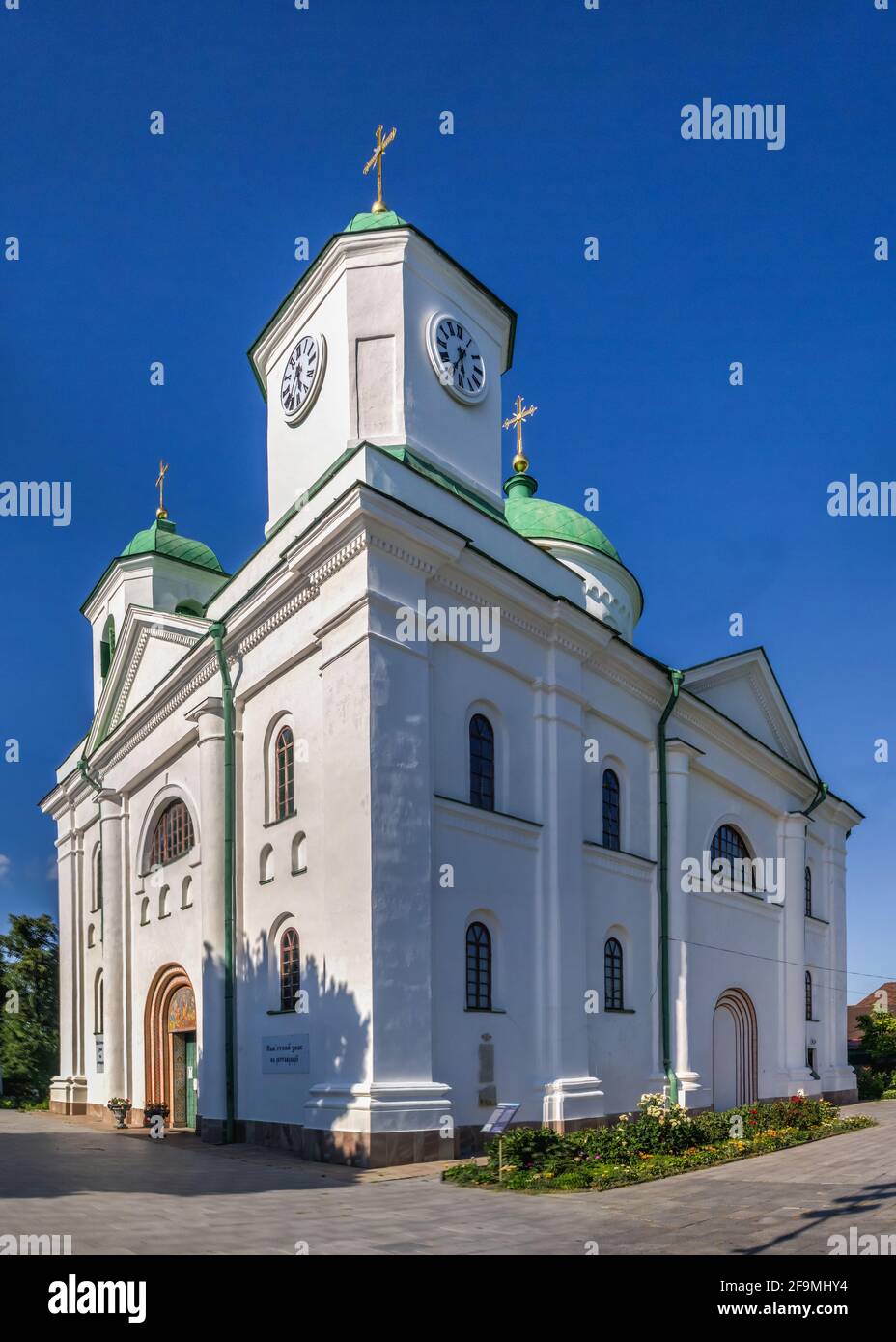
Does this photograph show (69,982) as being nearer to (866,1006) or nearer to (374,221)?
(374,221)

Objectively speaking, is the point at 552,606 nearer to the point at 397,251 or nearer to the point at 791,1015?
the point at 397,251

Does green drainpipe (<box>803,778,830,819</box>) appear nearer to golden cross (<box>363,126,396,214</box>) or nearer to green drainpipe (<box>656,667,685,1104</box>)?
green drainpipe (<box>656,667,685,1104</box>)

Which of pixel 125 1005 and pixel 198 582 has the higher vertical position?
pixel 198 582

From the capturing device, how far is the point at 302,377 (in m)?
21.0

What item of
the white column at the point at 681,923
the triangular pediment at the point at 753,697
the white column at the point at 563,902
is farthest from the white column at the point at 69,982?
the triangular pediment at the point at 753,697

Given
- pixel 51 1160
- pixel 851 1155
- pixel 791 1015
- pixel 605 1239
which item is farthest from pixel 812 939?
pixel 605 1239

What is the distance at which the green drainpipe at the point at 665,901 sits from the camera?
2323 centimetres

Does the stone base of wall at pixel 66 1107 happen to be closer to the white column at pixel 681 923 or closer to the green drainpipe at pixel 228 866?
the green drainpipe at pixel 228 866

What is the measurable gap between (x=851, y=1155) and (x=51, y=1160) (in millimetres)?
11994

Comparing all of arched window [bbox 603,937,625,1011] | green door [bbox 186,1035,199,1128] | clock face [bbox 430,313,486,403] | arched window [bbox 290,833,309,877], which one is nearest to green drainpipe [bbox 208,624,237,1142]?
arched window [bbox 290,833,309,877]

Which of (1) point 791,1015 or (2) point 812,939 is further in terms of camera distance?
(2) point 812,939

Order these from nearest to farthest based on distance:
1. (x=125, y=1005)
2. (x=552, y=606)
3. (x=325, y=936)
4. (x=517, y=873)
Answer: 1. (x=325, y=936)
2. (x=517, y=873)
3. (x=552, y=606)
4. (x=125, y=1005)

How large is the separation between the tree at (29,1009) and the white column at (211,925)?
16.1 m
